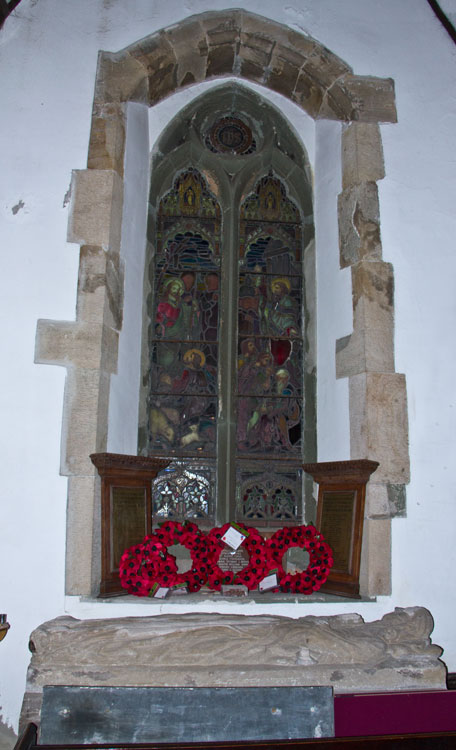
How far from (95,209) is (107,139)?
466 mm

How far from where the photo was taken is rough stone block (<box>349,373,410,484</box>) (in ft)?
11.4

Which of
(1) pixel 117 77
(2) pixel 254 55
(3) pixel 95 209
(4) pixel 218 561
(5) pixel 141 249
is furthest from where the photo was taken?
(2) pixel 254 55

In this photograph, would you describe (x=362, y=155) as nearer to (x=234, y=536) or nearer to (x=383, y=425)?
(x=383, y=425)

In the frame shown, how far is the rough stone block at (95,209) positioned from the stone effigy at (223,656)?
2.03 m

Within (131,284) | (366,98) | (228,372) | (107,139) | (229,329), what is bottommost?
(228,372)

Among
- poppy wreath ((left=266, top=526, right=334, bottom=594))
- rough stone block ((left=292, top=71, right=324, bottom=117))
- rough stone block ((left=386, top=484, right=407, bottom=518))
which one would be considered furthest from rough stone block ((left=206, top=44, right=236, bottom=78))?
poppy wreath ((left=266, top=526, right=334, bottom=594))

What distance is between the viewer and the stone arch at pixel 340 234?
132 inches

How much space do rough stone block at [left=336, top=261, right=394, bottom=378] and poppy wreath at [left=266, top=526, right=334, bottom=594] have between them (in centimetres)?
95

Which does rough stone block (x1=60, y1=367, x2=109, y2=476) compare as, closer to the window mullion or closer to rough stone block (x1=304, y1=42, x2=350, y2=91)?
the window mullion

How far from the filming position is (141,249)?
13.6 feet

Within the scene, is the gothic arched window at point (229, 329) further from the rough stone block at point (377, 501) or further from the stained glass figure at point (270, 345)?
the rough stone block at point (377, 501)

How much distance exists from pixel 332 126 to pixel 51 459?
2798mm

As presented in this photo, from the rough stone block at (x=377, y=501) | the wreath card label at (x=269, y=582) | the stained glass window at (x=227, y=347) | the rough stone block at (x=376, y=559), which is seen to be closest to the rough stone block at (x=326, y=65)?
the stained glass window at (x=227, y=347)

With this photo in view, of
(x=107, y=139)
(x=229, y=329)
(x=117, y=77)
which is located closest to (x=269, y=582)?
(x=229, y=329)
